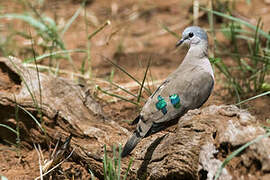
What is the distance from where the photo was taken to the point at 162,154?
2543mm

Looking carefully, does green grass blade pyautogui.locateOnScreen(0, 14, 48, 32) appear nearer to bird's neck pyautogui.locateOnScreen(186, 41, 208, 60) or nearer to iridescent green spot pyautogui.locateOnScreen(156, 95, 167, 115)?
bird's neck pyautogui.locateOnScreen(186, 41, 208, 60)

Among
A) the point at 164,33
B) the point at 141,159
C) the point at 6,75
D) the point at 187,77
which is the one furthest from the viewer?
the point at 164,33

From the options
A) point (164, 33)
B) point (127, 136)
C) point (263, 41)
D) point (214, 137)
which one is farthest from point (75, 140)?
point (164, 33)

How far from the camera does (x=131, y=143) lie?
2670 mm

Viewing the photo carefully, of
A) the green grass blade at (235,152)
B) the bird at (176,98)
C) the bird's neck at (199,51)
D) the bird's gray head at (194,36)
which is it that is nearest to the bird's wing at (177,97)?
the bird at (176,98)

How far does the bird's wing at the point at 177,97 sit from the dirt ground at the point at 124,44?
505mm

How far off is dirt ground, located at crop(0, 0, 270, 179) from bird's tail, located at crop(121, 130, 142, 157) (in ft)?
1.59

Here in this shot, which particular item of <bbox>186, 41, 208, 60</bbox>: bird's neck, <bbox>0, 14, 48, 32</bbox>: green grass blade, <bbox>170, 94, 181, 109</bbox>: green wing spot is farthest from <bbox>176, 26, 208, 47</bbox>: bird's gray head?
<bbox>0, 14, 48, 32</bbox>: green grass blade

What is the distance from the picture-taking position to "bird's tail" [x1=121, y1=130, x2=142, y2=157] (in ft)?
8.68

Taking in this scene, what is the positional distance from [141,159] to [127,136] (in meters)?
0.28

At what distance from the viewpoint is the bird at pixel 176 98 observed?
2799mm

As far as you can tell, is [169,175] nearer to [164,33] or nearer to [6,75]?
[6,75]

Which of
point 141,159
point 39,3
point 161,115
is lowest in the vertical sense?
point 141,159

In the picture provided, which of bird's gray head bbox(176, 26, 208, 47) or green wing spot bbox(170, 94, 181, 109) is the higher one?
bird's gray head bbox(176, 26, 208, 47)
